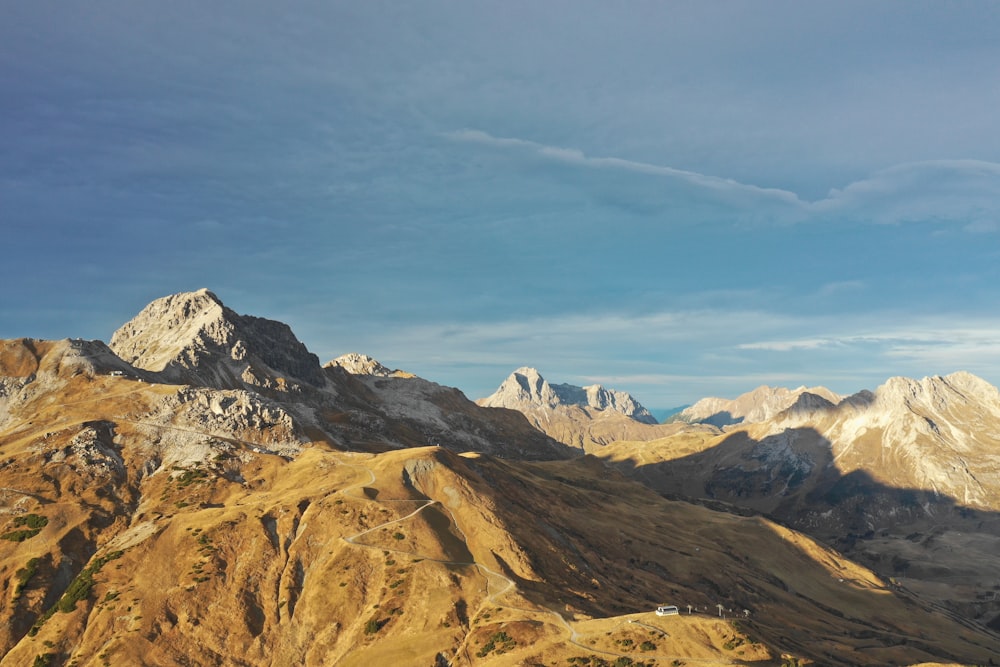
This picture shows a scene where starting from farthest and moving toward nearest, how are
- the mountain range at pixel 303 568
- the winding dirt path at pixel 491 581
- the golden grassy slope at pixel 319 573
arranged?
the mountain range at pixel 303 568, the golden grassy slope at pixel 319 573, the winding dirt path at pixel 491 581

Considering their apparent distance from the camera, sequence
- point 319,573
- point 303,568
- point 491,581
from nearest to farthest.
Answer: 1. point 319,573
2. point 491,581
3. point 303,568

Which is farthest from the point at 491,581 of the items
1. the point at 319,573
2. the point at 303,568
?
the point at 303,568

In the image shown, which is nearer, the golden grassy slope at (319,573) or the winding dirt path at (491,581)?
the winding dirt path at (491,581)

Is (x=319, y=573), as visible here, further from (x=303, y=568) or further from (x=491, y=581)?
(x=491, y=581)

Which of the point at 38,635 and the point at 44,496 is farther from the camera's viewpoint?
the point at 44,496

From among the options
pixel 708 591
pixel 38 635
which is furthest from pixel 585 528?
pixel 38 635

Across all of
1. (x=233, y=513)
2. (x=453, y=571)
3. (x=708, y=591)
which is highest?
(x=233, y=513)

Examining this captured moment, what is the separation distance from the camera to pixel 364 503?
14238 cm

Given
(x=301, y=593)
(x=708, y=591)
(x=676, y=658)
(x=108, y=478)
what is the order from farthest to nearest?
(x=708, y=591) < (x=108, y=478) < (x=301, y=593) < (x=676, y=658)

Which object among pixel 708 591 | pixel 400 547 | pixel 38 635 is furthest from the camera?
pixel 708 591

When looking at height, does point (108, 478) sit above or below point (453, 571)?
above

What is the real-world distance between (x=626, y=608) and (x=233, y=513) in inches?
3120

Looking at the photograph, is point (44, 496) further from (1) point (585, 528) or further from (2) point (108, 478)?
(1) point (585, 528)

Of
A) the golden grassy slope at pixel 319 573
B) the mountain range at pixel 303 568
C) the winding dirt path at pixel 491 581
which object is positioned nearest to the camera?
the winding dirt path at pixel 491 581
